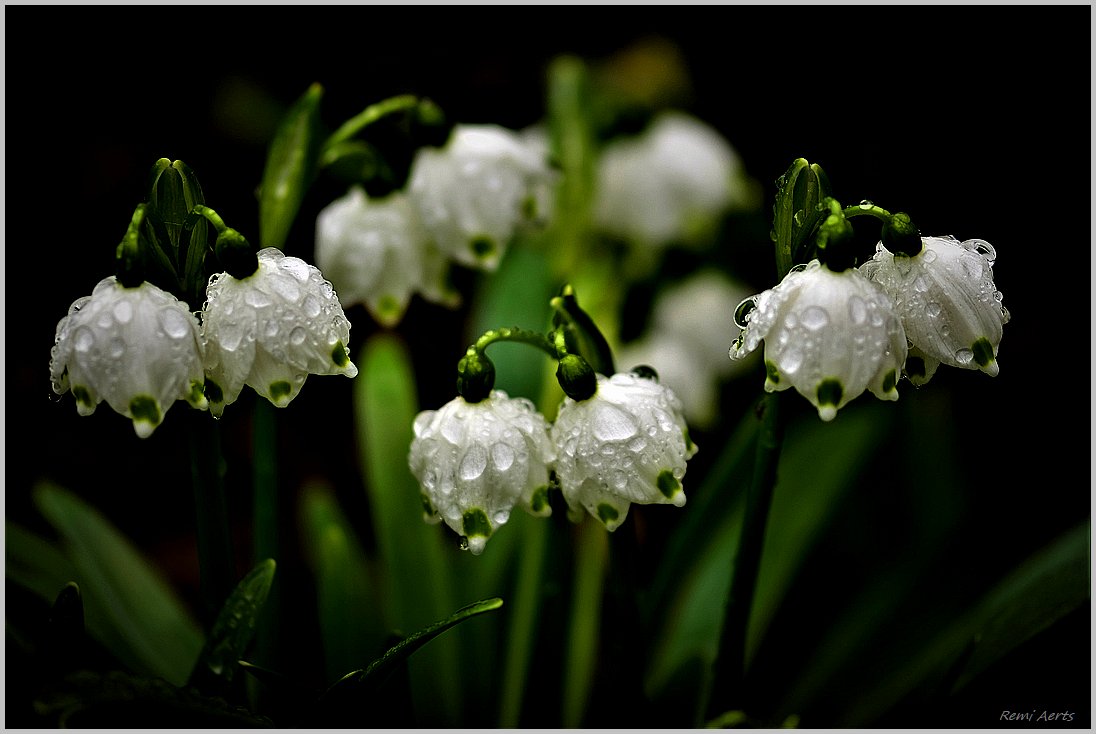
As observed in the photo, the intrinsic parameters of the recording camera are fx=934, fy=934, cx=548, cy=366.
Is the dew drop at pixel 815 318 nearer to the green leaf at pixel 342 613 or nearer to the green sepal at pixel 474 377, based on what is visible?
the green sepal at pixel 474 377

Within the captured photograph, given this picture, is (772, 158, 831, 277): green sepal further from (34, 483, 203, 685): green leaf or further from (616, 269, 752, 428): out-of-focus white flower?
(34, 483, 203, 685): green leaf

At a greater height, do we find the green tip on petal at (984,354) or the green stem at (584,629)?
the green tip on petal at (984,354)

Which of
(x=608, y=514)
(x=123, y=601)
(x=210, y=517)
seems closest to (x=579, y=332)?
(x=608, y=514)

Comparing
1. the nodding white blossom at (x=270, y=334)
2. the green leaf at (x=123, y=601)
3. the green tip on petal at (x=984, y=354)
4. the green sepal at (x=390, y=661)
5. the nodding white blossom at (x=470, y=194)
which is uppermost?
the nodding white blossom at (x=470, y=194)

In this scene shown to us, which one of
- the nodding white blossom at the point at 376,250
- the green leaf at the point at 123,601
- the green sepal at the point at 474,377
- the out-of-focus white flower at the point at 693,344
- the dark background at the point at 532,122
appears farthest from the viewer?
the dark background at the point at 532,122

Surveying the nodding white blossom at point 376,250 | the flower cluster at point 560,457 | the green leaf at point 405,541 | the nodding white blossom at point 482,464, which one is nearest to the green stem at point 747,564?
the flower cluster at point 560,457

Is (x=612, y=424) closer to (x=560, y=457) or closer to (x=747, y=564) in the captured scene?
(x=560, y=457)

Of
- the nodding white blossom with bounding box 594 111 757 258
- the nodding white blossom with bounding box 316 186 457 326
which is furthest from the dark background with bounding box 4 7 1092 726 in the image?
the nodding white blossom with bounding box 316 186 457 326

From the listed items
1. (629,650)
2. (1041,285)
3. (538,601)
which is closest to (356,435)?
(538,601)
